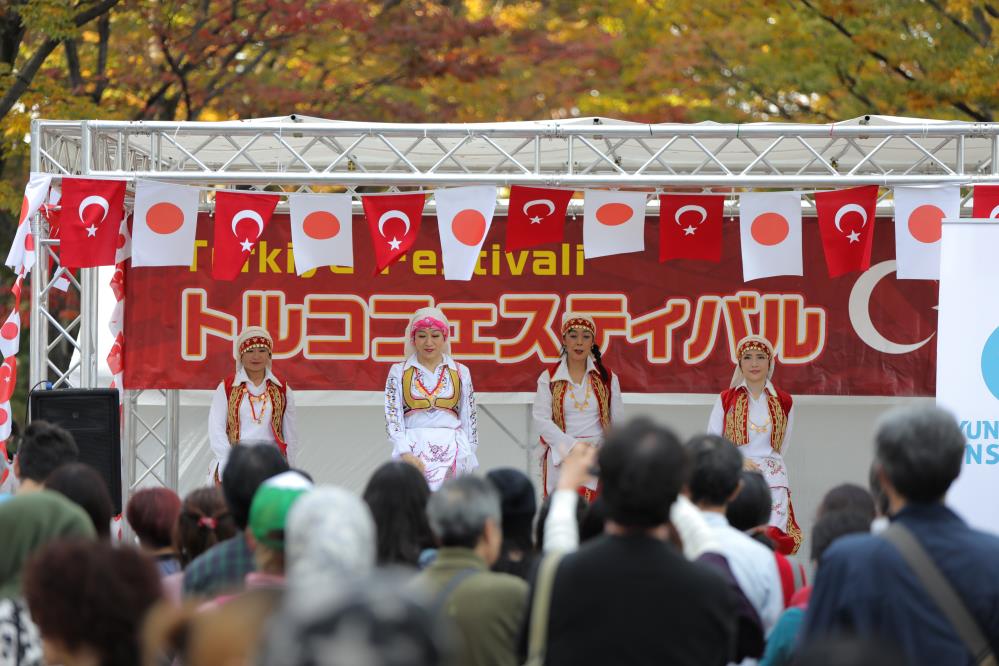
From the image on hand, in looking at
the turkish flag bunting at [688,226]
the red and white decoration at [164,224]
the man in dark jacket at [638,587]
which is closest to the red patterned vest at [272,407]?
the red and white decoration at [164,224]

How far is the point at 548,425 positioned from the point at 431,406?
88 centimetres

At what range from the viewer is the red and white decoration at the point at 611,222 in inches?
298

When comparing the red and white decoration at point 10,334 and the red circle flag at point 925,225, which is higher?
the red circle flag at point 925,225

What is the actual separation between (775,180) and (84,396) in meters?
4.05

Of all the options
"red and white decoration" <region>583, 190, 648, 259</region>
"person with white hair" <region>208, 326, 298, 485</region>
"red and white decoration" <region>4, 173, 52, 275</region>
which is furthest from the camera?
"person with white hair" <region>208, 326, 298, 485</region>

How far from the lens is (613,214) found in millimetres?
7602

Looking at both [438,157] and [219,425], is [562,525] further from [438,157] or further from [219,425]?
[438,157]

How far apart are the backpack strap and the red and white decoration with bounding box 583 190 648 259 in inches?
196

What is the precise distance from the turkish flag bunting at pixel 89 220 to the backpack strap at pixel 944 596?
5.55 m

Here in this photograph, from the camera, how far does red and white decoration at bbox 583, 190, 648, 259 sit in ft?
24.8

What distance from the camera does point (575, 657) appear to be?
103 inches

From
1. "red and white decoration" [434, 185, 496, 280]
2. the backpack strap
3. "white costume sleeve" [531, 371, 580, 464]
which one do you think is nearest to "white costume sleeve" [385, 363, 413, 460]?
"red and white decoration" [434, 185, 496, 280]

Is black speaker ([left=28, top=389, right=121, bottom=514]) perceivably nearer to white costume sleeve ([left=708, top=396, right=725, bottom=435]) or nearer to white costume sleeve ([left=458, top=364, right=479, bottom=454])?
white costume sleeve ([left=458, top=364, right=479, bottom=454])

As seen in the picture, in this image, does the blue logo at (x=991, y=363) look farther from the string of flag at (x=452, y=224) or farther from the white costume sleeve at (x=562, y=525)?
the white costume sleeve at (x=562, y=525)
